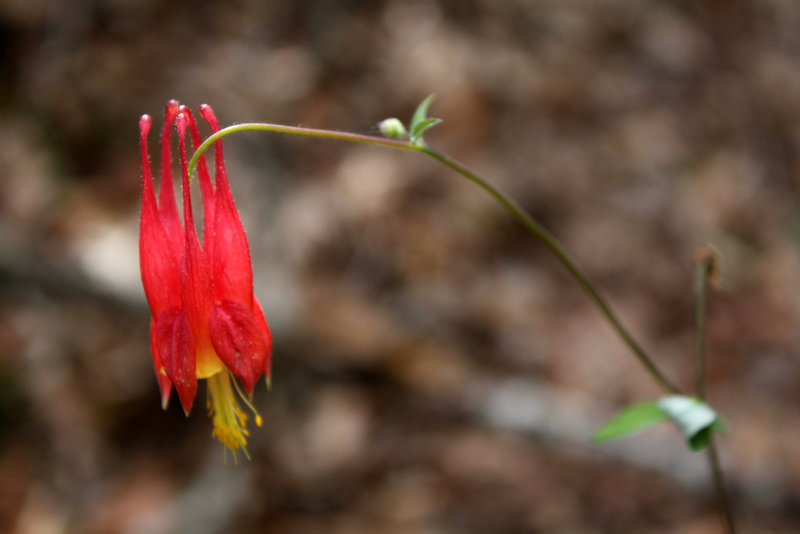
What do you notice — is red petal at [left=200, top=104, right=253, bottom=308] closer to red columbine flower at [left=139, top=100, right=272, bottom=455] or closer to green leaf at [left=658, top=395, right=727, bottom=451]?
red columbine flower at [left=139, top=100, right=272, bottom=455]

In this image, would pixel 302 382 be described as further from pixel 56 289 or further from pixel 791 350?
pixel 791 350

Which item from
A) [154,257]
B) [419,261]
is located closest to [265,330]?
[154,257]

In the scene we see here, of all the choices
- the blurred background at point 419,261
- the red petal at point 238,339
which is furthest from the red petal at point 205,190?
the blurred background at point 419,261

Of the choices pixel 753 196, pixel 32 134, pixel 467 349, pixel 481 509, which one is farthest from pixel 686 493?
pixel 32 134

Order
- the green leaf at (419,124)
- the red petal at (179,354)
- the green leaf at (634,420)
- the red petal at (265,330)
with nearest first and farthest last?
1. the red petal at (179,354)
2. the red petal at (265,330)
3. the green leaf at (419,124)
4. the green leaf at (634,420)

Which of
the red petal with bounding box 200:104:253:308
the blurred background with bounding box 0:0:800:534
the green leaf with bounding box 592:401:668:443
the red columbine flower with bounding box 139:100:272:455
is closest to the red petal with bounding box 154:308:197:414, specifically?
the red columbine flower with bounding box 139:100:272:455

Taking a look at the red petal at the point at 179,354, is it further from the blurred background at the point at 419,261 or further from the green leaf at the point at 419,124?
the blurred background at the point at 419,261

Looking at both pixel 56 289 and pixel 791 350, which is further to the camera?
pixel 791 350
